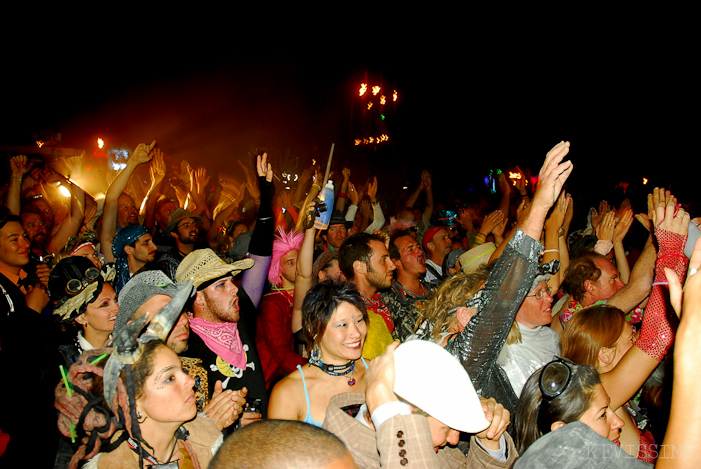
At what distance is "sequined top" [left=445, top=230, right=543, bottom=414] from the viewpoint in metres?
1.91

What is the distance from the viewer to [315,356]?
2.62 metres

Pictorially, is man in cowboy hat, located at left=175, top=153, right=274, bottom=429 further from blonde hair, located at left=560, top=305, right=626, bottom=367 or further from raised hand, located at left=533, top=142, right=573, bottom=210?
blonde hair, located at left=560, top=305, right=626, bottom=367

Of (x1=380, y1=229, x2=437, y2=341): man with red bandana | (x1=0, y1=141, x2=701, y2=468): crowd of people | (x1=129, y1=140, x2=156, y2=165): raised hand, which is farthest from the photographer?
(x1=129, y1=140, x2=156, y2=165): raised hand

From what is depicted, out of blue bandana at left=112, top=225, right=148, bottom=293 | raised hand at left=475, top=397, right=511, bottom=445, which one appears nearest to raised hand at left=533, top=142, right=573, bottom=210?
raised hand at left=475, top=397, right=511, bottom=445

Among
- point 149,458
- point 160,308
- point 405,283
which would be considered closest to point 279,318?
point 160,308

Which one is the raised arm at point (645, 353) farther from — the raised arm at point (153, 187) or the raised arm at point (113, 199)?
the raised arm at point (153, 187)

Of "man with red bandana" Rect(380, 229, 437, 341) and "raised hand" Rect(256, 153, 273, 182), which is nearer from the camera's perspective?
→ "raised hand" Rect(256, 153, 273, 182)

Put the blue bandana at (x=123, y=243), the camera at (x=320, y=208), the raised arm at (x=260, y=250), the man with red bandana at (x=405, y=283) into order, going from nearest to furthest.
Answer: the raised arm at (x=260, y=250) < the camera at (x=320, y=208) < the man with red bandana at (x=405, y=283) < the blue bandana at (x=123, y=243)

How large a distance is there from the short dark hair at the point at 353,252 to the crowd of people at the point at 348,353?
0.09 feet

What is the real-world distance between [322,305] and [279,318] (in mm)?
1008

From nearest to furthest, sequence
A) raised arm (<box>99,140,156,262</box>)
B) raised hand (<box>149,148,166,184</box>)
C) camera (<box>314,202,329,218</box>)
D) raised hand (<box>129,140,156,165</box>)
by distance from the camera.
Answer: camera (<box>314,202,329,218</box>) → raised arm (<box>99,140,156,262</box>) → raised hand (<box>129,140,156,165</box>) → raised hand (<box>149,148,166,184</box>)

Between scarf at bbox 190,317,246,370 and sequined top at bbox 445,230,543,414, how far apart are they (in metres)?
1.42

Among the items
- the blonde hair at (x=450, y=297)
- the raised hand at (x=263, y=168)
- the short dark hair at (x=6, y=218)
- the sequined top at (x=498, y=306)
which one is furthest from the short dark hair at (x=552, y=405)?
the short dark hair at (x=6, y=218)

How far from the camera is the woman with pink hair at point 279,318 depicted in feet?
10.6
